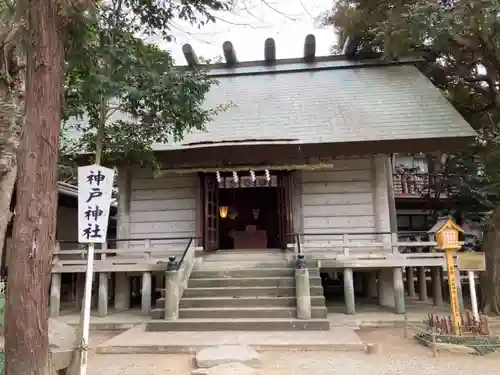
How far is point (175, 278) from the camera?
827cm

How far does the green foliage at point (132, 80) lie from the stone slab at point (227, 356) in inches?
120

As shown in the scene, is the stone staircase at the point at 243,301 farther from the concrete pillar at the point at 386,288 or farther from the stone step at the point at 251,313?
the concrete pillar at the point at 386,288

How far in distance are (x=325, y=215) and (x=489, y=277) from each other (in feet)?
13.4

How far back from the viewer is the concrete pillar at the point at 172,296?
8.02 m

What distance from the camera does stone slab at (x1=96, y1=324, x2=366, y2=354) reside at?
6422 millimetres

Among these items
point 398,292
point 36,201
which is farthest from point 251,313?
point 36,201

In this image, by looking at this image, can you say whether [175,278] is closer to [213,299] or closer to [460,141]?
[213,299]

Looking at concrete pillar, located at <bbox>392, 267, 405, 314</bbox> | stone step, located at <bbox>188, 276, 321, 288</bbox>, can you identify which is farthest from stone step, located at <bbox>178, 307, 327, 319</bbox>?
concrete pillar, located at <bbox>392, 267, 405, 314</bbox>

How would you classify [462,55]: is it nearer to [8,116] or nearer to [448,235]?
[448,235]

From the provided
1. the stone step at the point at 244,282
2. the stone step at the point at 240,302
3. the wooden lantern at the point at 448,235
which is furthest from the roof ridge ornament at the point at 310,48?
the stone step at the point at 240,302

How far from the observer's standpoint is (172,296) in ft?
26.6

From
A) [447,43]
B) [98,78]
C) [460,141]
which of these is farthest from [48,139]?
[447,43]

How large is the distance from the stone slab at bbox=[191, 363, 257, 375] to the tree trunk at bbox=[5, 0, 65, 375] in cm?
201

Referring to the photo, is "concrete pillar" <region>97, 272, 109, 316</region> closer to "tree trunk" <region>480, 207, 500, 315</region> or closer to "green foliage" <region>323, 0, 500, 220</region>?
"green foliage" <region>323, 0, 500, 220</region>
